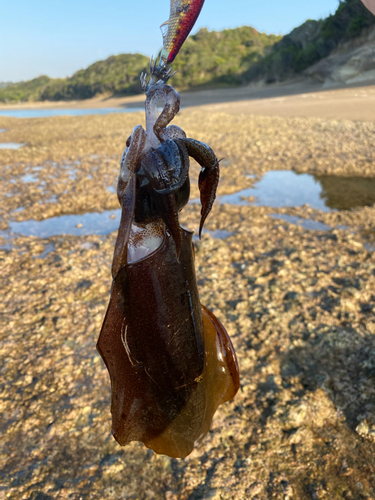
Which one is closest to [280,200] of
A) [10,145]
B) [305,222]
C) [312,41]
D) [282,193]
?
[282,193]

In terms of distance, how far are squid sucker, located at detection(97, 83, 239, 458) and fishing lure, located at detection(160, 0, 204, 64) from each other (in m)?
0.09

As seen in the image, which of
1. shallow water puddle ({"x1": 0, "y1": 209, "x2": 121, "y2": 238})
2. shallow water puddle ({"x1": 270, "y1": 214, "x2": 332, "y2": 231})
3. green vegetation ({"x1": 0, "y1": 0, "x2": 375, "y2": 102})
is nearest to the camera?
shallow water puddle ({"x1": 270, "y1": 214, "x2": 332, "y2": 231})

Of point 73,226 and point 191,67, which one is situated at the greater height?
point 191,67

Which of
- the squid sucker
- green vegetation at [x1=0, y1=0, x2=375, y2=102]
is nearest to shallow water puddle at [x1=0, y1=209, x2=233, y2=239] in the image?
the squid sucker

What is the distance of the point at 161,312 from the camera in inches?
37.0

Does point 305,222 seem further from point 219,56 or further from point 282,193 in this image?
point 219,56

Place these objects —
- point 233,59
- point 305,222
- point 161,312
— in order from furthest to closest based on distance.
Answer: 1. point 233,59
2. point 305,222
3. point 161,312

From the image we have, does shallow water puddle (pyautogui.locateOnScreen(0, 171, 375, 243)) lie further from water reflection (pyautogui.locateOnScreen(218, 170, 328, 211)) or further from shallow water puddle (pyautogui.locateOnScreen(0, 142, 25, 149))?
shallow water puddle (pyautogui.locateOnScreen(0, 142, 25, 149))

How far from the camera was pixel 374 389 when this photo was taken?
7.66 feet

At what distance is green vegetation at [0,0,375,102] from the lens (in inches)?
1009

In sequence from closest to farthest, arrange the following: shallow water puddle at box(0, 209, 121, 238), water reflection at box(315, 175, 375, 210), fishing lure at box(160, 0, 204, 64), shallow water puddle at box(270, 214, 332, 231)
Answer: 1. fishing lure at box(160, 0, 204, 64)
2. shallow water puddle at box(270, 214, 332, 231)
3. shallow water puddle at box(0, 209, 121, 238)
4. water reflection at box(315, 175, 375, 210)

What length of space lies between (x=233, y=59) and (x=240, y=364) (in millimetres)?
42518

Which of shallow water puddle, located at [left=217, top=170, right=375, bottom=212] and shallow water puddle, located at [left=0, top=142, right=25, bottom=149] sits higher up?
shallow water puddle, located at [left=0, top=142, right=25, bottom=149]

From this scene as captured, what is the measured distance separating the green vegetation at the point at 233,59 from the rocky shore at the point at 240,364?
72.1ft
